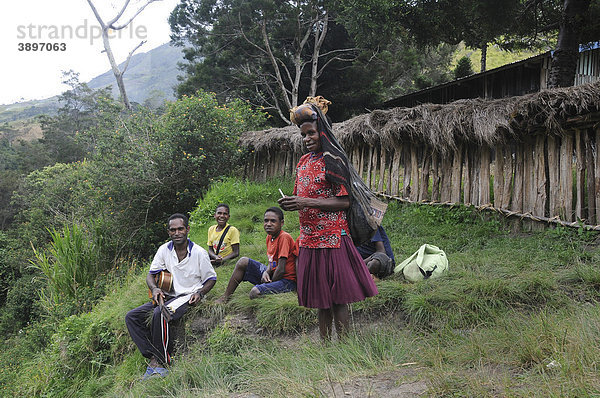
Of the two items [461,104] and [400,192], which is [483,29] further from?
[400,192]

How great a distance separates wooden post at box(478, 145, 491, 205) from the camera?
765 centimetres

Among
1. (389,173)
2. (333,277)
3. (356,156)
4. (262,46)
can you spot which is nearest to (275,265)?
(333,277)

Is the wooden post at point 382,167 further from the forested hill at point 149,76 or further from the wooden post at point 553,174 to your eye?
the forested hill at point 149,76

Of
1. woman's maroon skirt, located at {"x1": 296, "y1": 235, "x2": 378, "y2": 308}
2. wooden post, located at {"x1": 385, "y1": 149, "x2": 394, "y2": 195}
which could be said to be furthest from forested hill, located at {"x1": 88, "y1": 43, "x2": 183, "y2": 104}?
woman's maroon skirt, located at {"x1": 296, "y1": 235, "x2": 378, "y2": 308}

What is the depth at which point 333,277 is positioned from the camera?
3.23 metres

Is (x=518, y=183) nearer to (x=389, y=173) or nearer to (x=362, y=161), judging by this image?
(x=389, y=173)

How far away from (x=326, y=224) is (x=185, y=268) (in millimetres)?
2358

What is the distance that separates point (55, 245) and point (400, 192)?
7.48m

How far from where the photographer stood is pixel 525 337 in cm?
288

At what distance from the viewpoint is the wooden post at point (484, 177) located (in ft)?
25.1

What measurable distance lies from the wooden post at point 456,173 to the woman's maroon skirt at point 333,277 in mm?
5502

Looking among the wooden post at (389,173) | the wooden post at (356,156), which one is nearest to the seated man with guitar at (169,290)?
the wooden post at (389,173)

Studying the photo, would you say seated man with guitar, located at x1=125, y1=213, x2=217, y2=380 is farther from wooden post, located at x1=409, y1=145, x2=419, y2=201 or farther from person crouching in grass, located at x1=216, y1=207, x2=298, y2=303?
wooden post, located at x1=409, y1=145, x2=419, y2=201

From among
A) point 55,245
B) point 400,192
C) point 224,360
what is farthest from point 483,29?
point 55,245
